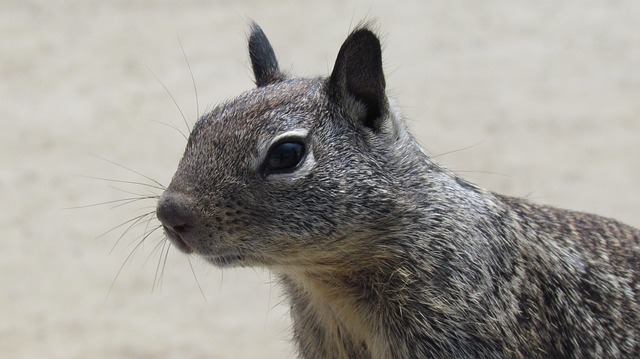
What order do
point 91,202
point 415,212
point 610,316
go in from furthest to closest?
1. point 91,202
2. point 610,316
3. point 415,212

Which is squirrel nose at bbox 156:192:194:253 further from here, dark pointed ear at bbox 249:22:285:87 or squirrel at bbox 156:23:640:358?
dark pointed ear at bbox 249:22:285:87

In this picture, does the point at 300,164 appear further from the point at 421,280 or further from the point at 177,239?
the point at 421,280

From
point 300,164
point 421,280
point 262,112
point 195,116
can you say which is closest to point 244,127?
point 262,112

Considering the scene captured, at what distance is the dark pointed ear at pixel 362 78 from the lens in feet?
9.21

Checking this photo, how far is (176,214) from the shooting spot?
103 inches

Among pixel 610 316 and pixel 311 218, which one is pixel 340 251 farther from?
pixel 610 316

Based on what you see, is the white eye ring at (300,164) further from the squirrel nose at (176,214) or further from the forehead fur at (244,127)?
the squirrel nose at (176,214)

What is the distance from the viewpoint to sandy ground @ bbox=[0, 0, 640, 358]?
566cm

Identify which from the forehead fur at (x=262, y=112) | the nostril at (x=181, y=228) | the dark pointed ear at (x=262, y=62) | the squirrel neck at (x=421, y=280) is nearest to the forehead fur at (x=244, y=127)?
the forehead fur at (x=262, y=112)

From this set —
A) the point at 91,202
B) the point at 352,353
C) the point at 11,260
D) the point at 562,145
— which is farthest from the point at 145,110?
the point at 352,353

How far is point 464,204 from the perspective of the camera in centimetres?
308

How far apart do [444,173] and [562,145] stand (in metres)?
3.87

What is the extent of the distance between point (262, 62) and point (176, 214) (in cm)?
80

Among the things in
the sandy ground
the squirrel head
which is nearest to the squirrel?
the squirrel head
